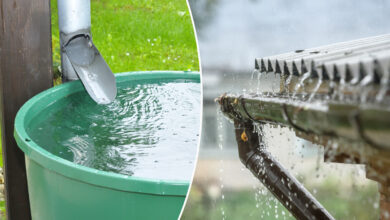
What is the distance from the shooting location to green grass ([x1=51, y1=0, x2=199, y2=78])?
445 cm

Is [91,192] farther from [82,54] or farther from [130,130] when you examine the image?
[82,54]

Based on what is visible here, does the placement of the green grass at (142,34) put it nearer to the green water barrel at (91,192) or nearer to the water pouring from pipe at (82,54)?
the water pouring from pipe at (82,54)

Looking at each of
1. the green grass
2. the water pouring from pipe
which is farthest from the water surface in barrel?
the green grass

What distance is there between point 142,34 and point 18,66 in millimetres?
2583

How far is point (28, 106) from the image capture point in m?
2.04

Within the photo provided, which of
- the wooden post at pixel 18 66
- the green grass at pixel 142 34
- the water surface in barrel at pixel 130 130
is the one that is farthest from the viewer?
the green grass at pixel 142 34

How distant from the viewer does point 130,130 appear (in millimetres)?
2035

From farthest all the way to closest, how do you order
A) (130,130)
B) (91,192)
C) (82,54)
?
(82,54) < (130,130) < (91,192)

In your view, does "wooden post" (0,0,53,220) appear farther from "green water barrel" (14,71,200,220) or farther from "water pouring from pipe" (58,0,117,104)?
"green water barrel" (14,71,200,220)

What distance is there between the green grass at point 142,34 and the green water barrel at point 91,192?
8.79ft

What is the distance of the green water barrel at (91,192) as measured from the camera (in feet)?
4.56

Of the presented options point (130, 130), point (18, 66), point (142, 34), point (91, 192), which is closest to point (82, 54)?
point (18, 66)

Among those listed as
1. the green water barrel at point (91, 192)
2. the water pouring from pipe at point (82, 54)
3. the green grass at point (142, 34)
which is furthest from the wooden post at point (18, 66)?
the green grass at point (142, 34)

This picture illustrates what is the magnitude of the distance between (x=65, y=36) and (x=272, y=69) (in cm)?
128
